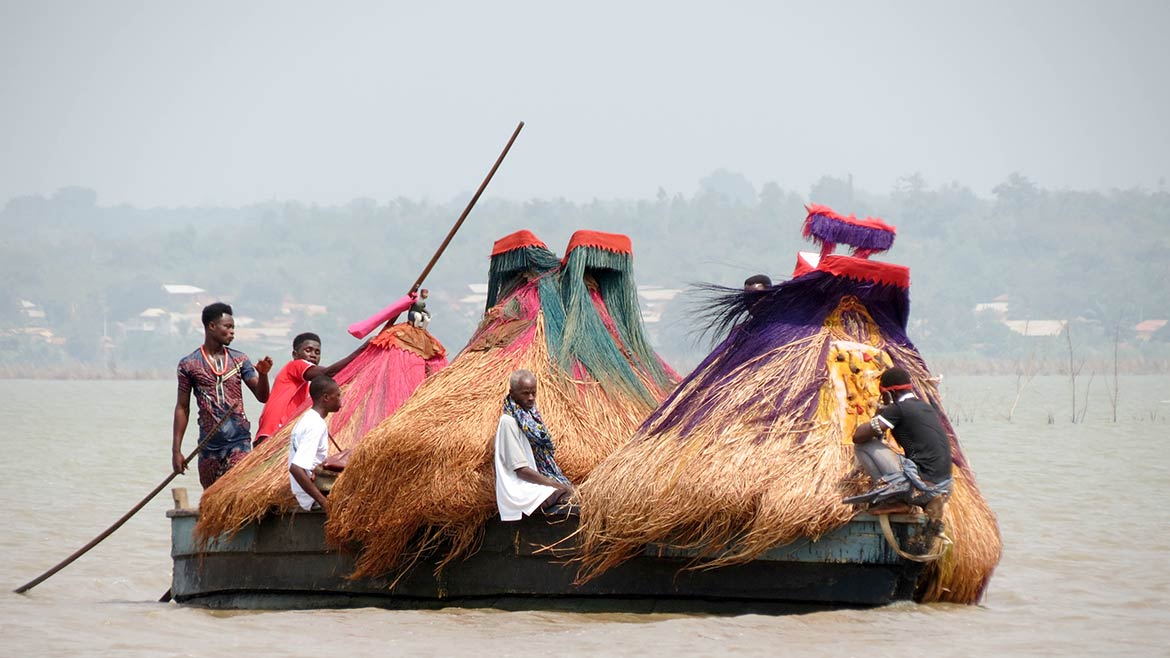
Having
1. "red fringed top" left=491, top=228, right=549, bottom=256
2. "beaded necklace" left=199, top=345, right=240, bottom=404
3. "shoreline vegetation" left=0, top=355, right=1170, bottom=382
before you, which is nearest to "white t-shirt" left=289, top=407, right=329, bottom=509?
"beaded necklace" left=199, top=345, right=240, bottom=404

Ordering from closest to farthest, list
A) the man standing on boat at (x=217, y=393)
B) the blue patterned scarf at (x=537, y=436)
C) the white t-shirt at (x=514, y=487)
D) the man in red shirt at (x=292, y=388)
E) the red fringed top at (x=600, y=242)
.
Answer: the white t-shirt at (x=514, y=487)
the blue patterned scarf at (x=537, y=436)
the red fringed top at (x=600, y=242)
the man standing on boat at (x=217, y=393)
the man in red shirt at (x=292, y=388)

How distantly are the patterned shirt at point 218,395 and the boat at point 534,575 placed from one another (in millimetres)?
542

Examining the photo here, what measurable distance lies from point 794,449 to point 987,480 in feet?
41.1

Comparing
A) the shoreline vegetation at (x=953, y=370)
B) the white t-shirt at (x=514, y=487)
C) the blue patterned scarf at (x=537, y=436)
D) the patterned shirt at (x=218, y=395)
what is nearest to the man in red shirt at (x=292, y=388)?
the patterned shirt at (x=218, y=395)

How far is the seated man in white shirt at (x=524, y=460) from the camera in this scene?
376 inches

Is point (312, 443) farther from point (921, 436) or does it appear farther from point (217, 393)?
point (921, 436)

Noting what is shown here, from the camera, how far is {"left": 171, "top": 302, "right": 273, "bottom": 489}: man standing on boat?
11570mm

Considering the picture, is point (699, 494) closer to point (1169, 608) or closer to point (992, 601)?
point (992, 601)

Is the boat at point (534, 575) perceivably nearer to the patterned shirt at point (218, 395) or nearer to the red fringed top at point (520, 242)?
the patterned shirt at point (218, 395)

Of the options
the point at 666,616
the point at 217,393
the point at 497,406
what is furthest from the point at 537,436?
the point at 217,393

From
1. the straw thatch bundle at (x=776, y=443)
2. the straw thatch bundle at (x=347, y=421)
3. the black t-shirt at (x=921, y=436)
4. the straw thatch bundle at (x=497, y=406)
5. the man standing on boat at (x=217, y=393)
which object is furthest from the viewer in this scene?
the man standing on boat at (x=217, y=393)

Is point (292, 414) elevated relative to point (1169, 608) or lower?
elevated

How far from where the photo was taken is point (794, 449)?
9.06 m

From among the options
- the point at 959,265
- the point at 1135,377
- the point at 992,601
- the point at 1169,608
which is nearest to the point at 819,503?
the point at 992,601
